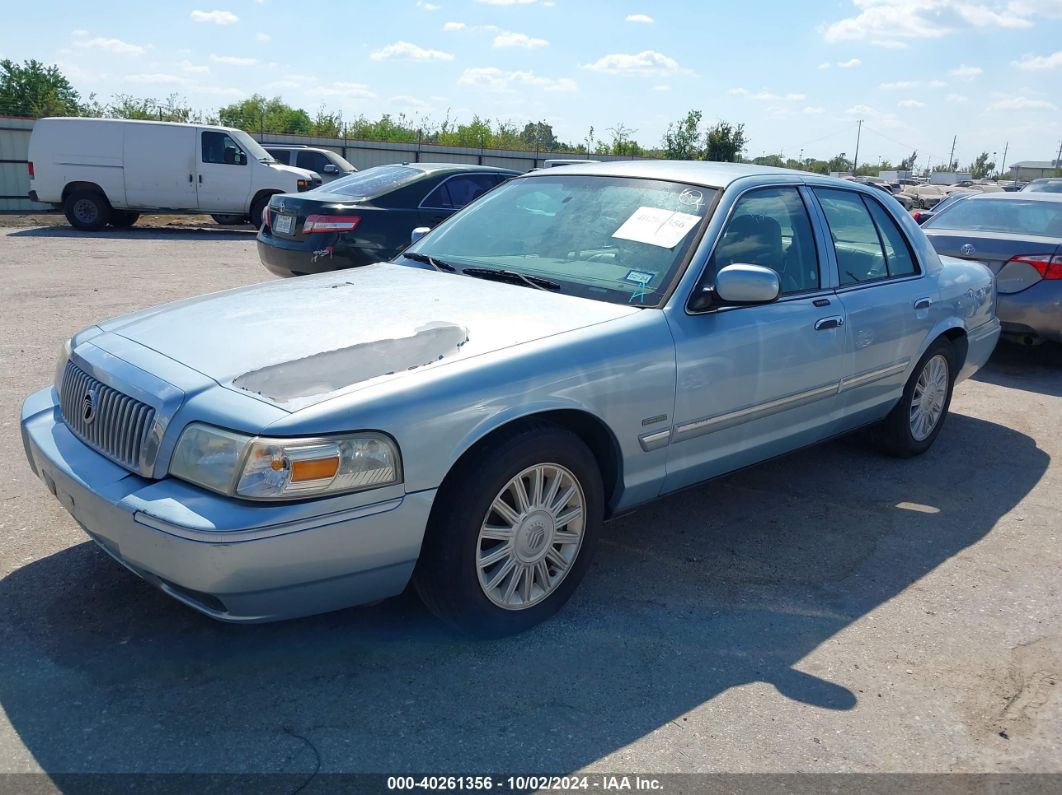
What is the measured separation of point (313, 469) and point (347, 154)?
2592cm

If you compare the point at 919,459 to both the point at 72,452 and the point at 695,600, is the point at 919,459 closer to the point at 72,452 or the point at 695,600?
the point at 695,600

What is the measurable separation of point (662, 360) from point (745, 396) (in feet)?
1.94

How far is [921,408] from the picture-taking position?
559 cm

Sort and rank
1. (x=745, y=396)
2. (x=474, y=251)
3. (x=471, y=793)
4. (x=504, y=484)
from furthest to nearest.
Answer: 1. (x=474, y=251)
2. (x=745, y=396)
3. (x=504, y=484)
4. (x=471, y=793)

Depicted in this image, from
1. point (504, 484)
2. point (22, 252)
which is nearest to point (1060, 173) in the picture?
point (22, 252)

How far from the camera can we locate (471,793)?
8.52 feet

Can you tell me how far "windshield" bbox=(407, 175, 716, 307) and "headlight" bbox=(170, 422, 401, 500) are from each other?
4.47 feet

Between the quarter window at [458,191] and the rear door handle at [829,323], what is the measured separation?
17.2 feet

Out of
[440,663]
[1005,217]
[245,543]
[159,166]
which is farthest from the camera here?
[159,166]

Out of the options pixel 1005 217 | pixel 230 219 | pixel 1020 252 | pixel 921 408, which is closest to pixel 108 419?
pixel 921 408

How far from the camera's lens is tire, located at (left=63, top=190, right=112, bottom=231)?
55.4 feet

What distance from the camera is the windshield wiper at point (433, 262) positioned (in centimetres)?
441

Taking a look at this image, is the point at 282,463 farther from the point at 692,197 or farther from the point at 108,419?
the point at 692,197

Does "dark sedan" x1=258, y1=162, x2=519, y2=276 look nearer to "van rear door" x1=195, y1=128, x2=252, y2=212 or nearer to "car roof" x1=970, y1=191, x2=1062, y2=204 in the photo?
"car roof" x1=970, y1=191, x2=1062, y2=204
